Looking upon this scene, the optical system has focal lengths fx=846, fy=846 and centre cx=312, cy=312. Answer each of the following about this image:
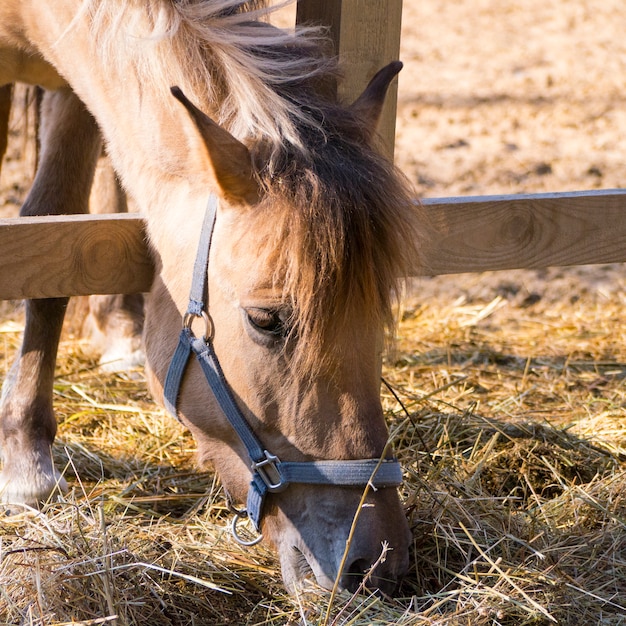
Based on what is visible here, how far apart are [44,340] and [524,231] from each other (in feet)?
5.04

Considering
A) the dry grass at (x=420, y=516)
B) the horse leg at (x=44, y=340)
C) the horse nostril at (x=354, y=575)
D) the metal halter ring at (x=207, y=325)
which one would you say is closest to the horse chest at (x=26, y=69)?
the horse leg at (x=44, y=340)

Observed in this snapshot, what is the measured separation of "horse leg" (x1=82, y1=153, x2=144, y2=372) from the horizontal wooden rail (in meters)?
1.54

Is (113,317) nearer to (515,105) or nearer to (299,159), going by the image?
(299,159)

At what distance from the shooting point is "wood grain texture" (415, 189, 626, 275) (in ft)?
7.69

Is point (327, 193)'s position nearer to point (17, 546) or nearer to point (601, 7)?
point (17, 546)

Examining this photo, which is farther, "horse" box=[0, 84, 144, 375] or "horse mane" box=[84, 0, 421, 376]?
"horse" box=[0, 84, 144, 375]

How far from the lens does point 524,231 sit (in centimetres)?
243

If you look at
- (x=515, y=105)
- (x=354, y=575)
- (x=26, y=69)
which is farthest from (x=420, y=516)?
(x=515, y=105)

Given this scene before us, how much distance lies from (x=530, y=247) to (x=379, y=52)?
0.70 metres

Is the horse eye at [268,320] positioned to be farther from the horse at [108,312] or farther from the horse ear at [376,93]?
the horse at [108,312]

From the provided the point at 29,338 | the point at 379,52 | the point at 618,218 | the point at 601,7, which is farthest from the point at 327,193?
the point at 601,7

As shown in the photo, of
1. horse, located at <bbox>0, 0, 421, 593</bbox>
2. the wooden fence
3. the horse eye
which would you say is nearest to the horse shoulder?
horse, located at <bbox>0, 0, 421, 593</bbox>

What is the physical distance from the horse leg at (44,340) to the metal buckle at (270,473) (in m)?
0.72

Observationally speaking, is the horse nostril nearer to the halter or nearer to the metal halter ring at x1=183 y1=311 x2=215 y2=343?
the halter
